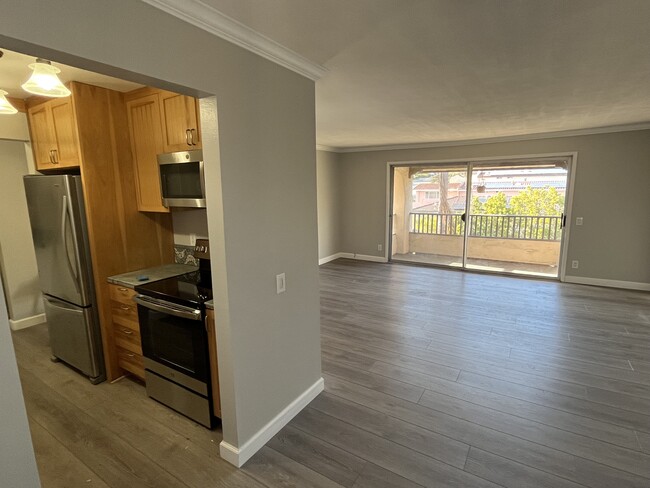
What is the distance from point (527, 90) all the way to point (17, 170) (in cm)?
531

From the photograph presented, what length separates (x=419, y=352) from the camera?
10.8 feet

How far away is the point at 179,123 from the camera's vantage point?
7.81ft

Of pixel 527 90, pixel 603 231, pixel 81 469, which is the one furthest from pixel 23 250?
pixel 603 231

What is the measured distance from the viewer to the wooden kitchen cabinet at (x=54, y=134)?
2.59 m

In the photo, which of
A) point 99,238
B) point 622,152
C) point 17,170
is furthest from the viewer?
point 622,152

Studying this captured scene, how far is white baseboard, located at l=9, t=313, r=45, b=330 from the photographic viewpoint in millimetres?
3846

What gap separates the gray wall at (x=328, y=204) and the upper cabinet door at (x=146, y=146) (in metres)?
4.33

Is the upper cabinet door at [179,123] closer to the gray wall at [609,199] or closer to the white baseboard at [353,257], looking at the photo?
the white baseboard at [353,257]

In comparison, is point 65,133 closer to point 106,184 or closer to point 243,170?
point 106,184

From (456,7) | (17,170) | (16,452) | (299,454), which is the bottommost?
(299,454)

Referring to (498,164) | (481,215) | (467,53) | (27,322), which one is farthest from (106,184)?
(481,215)

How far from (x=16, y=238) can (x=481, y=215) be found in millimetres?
7819

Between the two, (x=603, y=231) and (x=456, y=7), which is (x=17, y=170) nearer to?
(x=456, y=7)

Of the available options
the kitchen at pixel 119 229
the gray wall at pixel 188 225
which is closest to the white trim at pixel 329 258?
the gray wall at pixel 188 225
